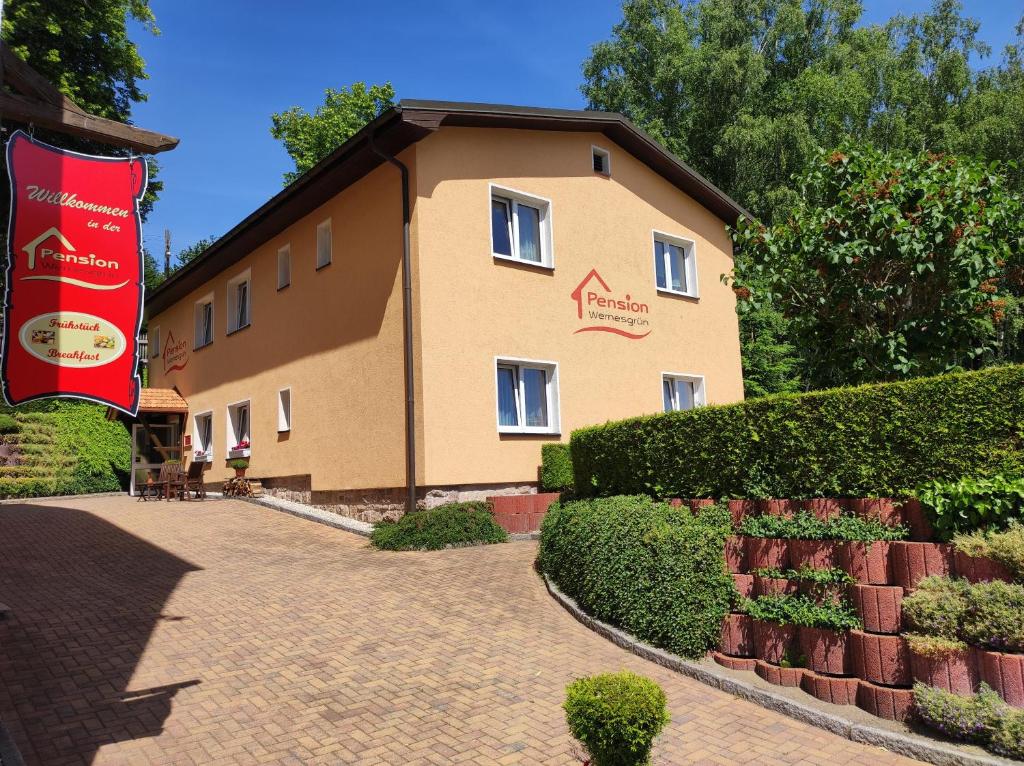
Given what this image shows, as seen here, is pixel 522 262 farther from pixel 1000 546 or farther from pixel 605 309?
pixel 1000 546

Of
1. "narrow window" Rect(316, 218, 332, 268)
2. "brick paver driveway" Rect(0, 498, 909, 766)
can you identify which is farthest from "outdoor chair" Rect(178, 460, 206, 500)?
"brick paver driveway" Rect(0, 498, 909, 766)

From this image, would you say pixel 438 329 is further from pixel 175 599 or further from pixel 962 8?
pixel 962 8

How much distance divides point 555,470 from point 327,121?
25.9 metres

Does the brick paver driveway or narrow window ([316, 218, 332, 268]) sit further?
narrow window ([316, 218, 332, 268])

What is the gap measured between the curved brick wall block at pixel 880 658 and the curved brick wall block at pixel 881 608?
0.43ft

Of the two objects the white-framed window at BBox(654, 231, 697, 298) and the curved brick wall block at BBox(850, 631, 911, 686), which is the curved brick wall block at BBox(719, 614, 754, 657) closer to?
the curved brick wall block at BBox(850, 631, 911, 686)

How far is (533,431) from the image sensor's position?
543 inches

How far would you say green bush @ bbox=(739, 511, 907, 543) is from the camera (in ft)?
20.9

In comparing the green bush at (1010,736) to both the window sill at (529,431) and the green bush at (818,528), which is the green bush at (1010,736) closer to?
the green bush at (818,528)

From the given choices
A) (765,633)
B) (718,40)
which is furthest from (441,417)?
(718,40)

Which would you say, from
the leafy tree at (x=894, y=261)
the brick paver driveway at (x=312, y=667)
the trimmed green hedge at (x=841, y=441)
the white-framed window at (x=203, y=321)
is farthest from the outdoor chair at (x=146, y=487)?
the leafy tree at (x=894, y=261)

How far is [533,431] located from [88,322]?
9.52 m

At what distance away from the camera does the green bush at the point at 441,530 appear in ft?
37.1

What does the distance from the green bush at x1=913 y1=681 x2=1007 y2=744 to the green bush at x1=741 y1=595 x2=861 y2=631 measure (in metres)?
0.83
